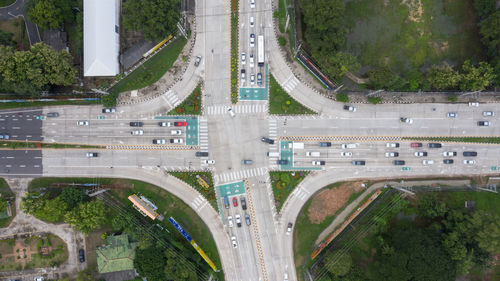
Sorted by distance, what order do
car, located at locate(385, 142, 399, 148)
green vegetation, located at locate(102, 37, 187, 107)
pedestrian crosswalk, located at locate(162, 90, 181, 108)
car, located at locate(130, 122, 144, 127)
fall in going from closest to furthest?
car, located at locate(385, 142, 399, 148) < green vegetation, located at locate(102, 37, 187, 107) < car, located at locate(130, 122, 144, 127) < pedestrian crosswalk, located at locate(162, 90, 181, 108)

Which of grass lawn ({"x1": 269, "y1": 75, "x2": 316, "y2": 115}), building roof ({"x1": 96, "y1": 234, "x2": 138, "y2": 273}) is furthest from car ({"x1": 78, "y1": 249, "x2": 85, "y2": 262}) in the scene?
grass lawn ({"x1": 269, "y1": 75, "x2": 316, "y2": 115})

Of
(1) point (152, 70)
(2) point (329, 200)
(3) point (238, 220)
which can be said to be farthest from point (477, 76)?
(1) point (152, 70)

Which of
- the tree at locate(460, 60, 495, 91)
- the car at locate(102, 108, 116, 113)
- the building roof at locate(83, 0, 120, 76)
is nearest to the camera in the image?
the tree at locate(460, 60, 495, 91)

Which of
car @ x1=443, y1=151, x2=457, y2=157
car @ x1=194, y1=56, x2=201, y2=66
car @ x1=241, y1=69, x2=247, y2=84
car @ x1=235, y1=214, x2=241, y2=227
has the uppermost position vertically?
car @ x1=194, y1=56, x2=201, y2=66

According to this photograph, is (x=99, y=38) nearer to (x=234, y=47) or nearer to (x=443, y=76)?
(x=234, y=47)

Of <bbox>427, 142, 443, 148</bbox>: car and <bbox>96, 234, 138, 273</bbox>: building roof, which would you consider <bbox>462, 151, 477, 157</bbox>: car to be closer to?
<bbox>427, 142, 443, 148</bbox>: car

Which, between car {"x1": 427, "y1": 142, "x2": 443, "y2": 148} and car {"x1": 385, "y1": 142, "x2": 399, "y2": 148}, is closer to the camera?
car {"x1": 427, "y1": 142, "x2": 443, "y2": 148}

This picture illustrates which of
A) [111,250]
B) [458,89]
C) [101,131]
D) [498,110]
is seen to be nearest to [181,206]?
[111,250]
